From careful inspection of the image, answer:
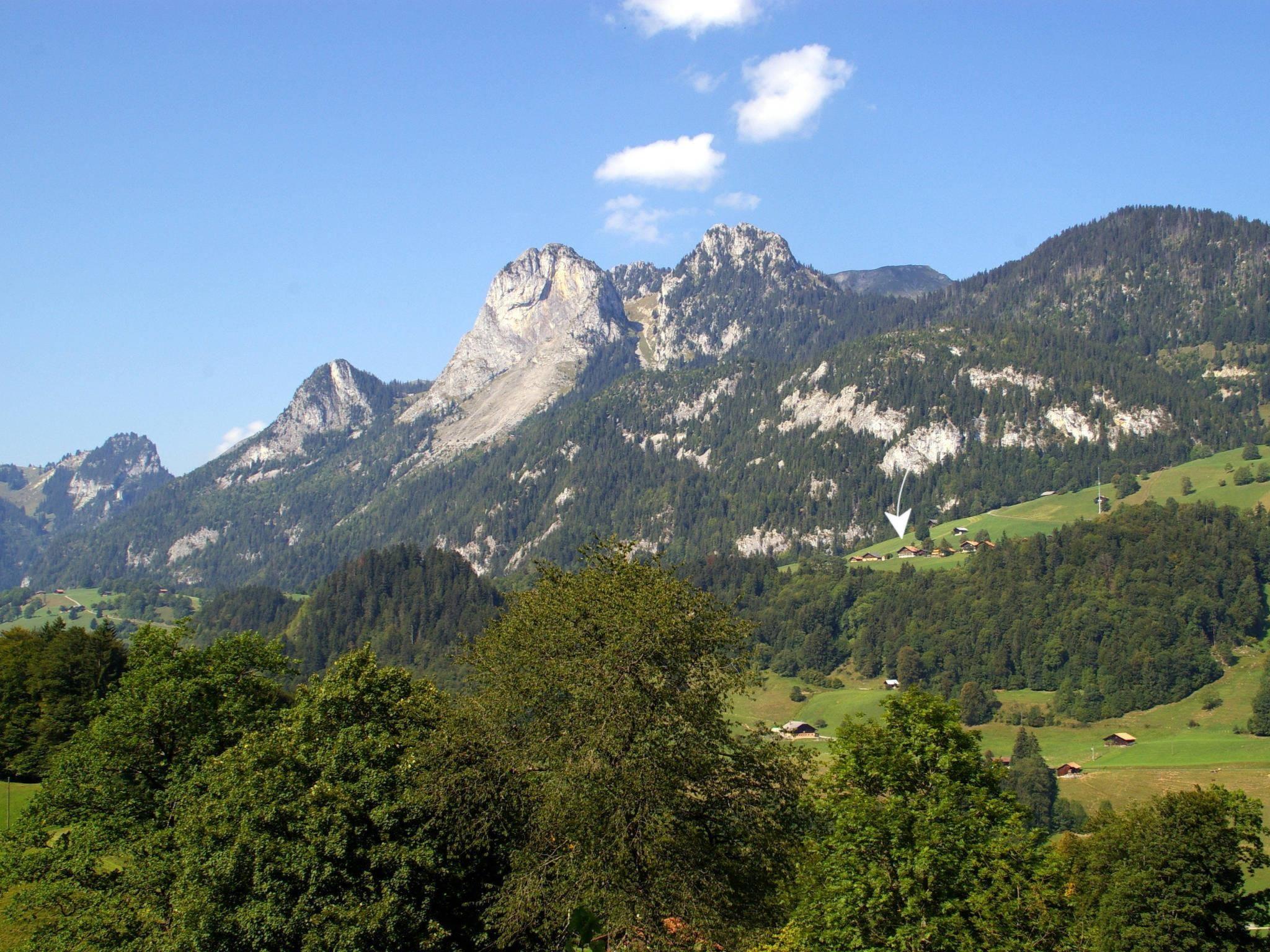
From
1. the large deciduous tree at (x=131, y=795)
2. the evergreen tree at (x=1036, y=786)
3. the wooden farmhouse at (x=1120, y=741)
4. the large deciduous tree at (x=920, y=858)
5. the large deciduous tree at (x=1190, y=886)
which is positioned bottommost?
the wooden farmhouse at (x=1120, y=741)

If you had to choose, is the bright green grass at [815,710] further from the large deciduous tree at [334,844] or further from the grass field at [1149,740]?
the large deciduous tree at [334,844]

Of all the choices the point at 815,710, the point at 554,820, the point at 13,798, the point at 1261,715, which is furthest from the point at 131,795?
the point at 1261,715

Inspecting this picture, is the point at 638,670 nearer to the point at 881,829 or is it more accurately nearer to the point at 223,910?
the point at 881,829

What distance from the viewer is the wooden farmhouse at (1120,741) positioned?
156 meters

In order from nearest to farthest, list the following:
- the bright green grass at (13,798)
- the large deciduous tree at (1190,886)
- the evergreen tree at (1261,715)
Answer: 1. the large deciduous tree at (1190,886)
2. the bright green grass at (13,798)
3. the evergreen tree at (1261,715)

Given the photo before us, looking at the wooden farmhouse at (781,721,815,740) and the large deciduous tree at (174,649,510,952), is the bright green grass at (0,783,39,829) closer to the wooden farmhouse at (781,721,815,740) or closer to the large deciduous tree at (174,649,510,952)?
the large deciduous tree at (174,649,510,952)

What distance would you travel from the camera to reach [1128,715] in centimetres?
17538

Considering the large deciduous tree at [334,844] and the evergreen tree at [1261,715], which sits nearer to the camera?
the large deciduous tree at [334,844]

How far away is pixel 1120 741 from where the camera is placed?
516 feet

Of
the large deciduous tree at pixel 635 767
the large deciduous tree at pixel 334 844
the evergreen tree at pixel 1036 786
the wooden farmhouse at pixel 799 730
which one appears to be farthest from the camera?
the wooden farmhouse at pixel 799 730

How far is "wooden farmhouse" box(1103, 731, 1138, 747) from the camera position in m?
156

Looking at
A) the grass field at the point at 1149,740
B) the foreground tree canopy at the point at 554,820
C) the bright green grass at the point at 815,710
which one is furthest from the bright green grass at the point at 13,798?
the bright green grass at the point at 815,710

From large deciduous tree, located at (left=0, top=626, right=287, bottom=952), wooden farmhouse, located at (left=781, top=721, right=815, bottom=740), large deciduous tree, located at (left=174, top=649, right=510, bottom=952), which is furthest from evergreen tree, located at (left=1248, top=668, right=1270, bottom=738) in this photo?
large deciduous tree, located at (left=0, top=626, right=287, bottom=952)

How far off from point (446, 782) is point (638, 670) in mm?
7952
